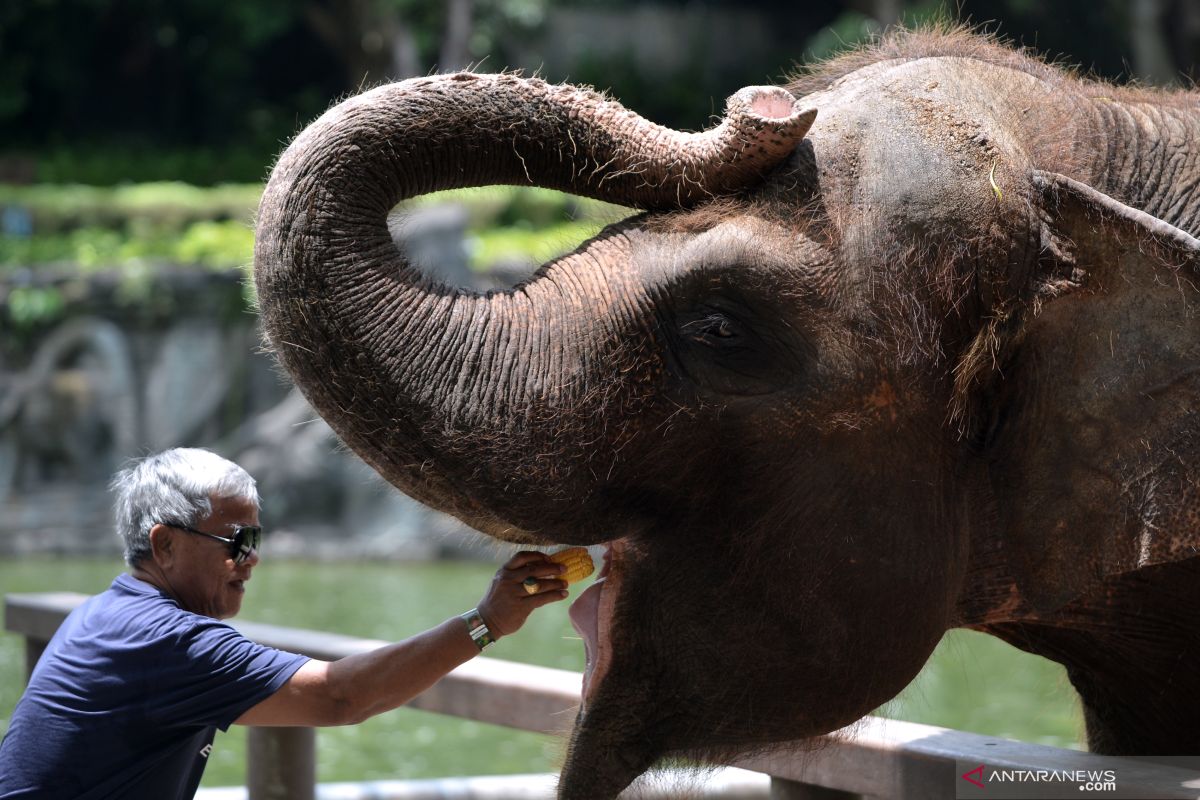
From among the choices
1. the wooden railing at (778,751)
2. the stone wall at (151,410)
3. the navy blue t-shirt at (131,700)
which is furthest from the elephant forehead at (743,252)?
the stone wall at (151,410)

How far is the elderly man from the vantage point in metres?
2.48

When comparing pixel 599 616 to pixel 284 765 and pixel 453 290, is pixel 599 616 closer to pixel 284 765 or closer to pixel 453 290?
pixel 453 290

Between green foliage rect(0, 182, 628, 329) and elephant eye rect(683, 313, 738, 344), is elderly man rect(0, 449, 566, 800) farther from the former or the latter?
green foliage rect(0, 182, 628, 329)

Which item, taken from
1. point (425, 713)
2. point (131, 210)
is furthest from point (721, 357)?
point (131, 210)

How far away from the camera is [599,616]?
2.42 metres

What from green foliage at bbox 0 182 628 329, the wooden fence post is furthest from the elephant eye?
green foliage at bbox 0 182 628 329

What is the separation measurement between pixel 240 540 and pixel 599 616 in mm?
655

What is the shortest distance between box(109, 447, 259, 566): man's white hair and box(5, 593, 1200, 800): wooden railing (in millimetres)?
706

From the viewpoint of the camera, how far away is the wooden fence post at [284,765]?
3.80 meters

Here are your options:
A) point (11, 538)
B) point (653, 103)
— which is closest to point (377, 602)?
point (11, 538)

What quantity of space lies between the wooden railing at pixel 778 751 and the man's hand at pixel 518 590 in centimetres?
21

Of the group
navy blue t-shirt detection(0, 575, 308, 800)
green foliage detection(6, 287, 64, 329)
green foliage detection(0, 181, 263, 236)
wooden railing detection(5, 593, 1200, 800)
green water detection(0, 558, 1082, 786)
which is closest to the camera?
wooden railing detection(5, 593, 1200, 800)

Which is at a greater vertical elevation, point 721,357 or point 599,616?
point 721,357

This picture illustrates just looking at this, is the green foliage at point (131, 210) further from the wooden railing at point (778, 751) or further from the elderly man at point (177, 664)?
the elderly man at point (177, 664)
